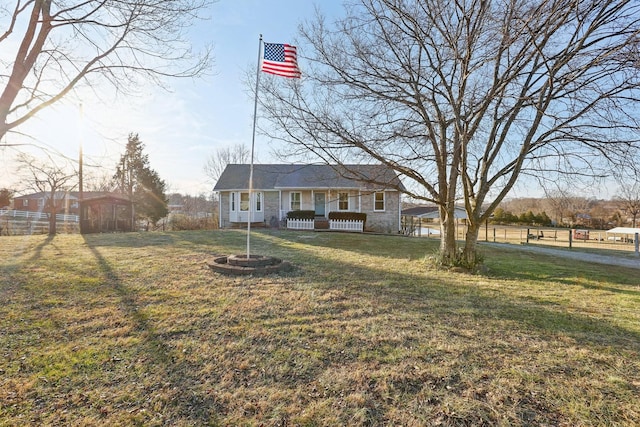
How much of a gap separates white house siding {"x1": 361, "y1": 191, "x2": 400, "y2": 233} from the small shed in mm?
14823

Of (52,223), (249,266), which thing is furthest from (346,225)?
(52,223)

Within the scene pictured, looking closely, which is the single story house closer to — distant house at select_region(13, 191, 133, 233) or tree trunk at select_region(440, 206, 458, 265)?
distant house at select_region(13, 191, 133, 233)

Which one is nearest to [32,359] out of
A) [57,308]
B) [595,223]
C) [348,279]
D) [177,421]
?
[57,308]

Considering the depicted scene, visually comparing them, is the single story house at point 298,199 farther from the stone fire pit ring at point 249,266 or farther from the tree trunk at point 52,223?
the stone fire pit ring at point 249,266

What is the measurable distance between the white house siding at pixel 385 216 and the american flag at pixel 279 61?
12274 millimetres

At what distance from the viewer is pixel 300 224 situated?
58.4 ft

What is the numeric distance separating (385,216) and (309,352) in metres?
16.2

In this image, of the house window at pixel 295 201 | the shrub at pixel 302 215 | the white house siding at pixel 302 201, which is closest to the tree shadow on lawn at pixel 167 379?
the shrub at pixel 302 215

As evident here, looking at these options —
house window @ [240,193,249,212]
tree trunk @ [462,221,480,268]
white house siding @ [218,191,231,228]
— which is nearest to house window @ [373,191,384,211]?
house window @ [240,193,249,212]

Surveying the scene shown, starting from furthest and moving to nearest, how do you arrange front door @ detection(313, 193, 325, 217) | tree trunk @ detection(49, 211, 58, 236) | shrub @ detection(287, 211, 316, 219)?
front door @ detection(313, 193, 325, 217) → shrub @ detection(287, 211, 316, 219) → tree trunk @ detection(49, 211, 58, 236)

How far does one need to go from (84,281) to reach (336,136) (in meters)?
6.15

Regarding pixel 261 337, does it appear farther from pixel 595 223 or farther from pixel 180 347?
pixel 595 223

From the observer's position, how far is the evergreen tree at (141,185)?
24500 mm

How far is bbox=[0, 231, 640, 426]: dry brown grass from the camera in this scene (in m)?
2.27
